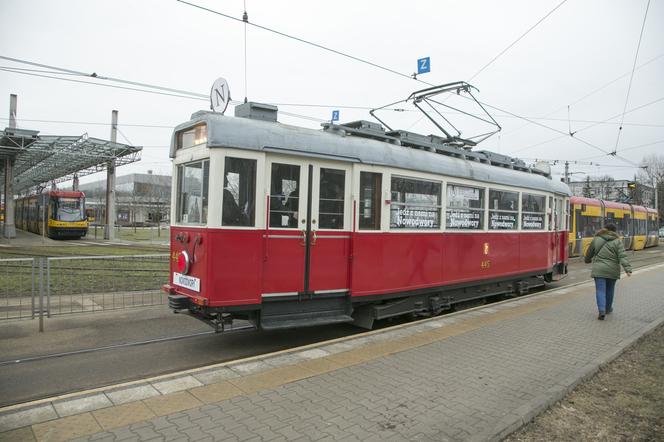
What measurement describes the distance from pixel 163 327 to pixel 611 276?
7.97 m

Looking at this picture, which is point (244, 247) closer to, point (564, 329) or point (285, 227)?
point (285, 227)

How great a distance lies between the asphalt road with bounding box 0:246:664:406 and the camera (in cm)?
511

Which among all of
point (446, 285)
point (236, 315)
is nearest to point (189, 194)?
point (236, 315)

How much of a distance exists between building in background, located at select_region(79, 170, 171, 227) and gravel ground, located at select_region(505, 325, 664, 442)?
51.9m

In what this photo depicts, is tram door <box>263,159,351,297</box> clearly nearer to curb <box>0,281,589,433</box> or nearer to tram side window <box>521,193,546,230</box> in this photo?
curb <box>0,281,589,433</box>

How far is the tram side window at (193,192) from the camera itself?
5762mm

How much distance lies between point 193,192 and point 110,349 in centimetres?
249

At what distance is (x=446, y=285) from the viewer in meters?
8.27

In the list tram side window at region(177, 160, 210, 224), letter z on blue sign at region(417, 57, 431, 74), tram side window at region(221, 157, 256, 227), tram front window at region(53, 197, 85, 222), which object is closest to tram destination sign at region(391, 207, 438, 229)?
tram side window at region(221, 157, 256, 227)

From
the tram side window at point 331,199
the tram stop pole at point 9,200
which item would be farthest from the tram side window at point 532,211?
the tram stop pole at point 9,200

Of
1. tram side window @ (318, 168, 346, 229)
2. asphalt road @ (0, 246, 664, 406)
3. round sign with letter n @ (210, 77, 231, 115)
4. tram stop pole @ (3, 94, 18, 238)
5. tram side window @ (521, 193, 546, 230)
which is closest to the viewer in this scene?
asphalt road @ (0, 246, 664, 406)

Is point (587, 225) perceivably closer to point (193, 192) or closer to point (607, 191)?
point (193, 192)

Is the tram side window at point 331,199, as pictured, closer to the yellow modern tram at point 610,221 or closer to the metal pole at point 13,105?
the yellow modern tram at point 610,221

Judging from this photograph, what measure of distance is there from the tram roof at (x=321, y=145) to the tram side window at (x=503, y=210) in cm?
78
